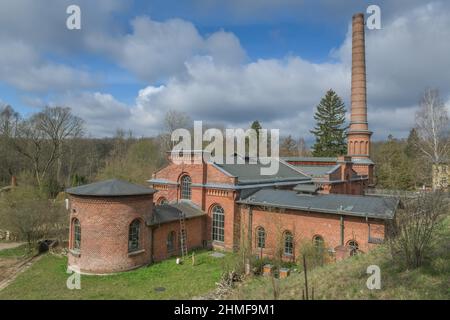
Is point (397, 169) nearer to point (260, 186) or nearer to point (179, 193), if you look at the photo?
point (260, 186)

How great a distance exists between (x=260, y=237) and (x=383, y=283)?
36.3 feet

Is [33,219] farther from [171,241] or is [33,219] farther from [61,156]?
[61,156]

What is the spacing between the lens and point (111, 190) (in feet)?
52.9

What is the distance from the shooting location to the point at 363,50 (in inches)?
1278

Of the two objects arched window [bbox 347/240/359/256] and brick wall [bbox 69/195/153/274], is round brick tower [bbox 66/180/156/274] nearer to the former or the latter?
brick wall [bbox 69/195/153/274]

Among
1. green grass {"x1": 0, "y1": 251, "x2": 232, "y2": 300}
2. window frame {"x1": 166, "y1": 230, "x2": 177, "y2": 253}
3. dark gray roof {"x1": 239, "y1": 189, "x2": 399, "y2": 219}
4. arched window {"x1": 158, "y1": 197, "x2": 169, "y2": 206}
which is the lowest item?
green grass {"x1": 0, "y1": 251, "x2": 232, "y2": 300}

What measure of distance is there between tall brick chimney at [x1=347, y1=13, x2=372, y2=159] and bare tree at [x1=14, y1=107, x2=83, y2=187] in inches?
1388

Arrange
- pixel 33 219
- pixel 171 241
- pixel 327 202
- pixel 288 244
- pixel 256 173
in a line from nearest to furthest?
1. pixel 327 202
2. pixel 288 244
3. pixel 171 241
4. pixel 33 219
5. pixel 256 173

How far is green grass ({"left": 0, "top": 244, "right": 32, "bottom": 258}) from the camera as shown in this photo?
20.1 meters

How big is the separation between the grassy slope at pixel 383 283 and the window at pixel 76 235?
35.0 feet

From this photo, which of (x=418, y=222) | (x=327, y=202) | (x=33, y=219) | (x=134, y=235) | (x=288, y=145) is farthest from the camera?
(x=288, y=145)

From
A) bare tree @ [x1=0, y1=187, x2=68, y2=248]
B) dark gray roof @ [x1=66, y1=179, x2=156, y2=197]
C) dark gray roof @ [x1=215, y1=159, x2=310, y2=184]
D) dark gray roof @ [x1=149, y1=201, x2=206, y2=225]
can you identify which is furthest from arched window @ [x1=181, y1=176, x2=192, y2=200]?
bare tree @ [x1=0, y1=187, x2=68, y2=248]

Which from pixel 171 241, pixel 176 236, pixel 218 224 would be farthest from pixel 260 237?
pixel 171 241
